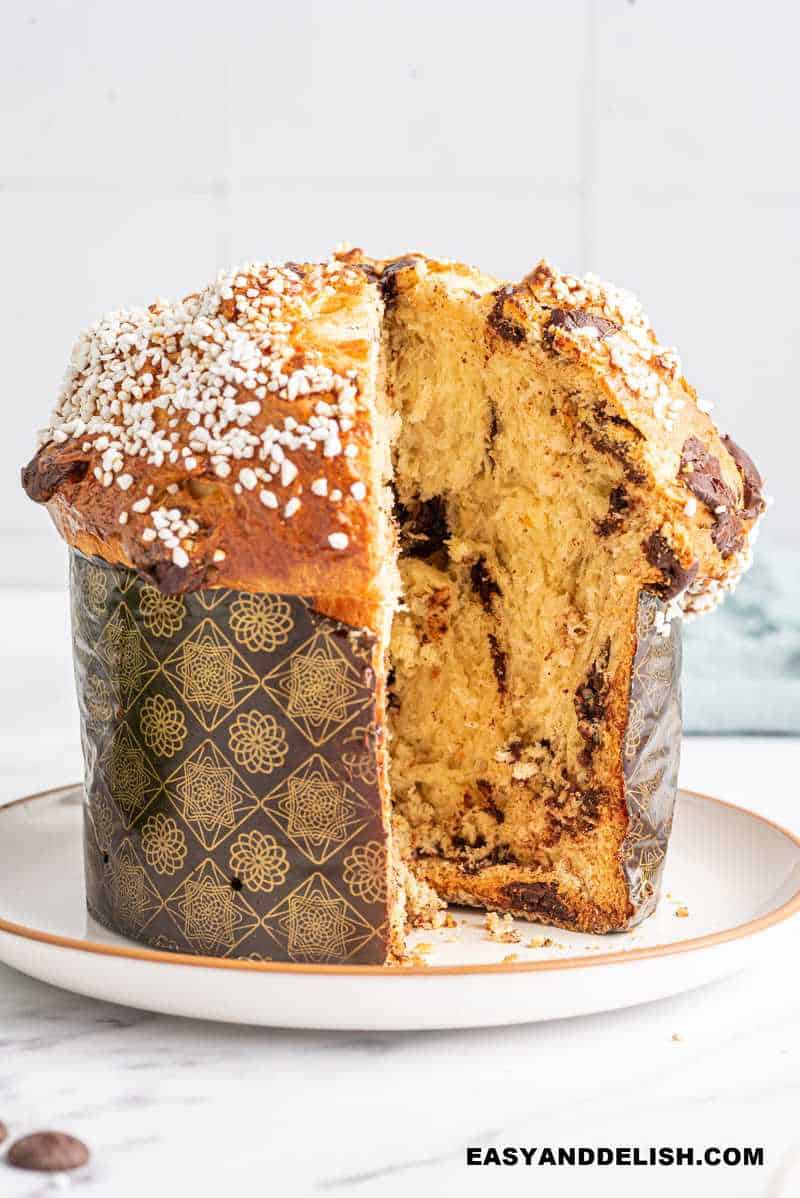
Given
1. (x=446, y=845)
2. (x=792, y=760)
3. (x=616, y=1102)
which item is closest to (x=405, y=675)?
(x=446, y=845)

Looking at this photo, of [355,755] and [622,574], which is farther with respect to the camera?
[622,574]

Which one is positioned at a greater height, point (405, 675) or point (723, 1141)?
point (405, 675)

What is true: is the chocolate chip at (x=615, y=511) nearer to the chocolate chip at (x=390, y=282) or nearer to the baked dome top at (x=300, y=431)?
the baked dome top at (x=300, y=431)

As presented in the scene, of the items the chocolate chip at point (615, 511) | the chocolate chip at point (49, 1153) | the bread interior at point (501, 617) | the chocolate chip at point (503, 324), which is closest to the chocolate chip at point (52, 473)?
the bread interior at point (501, 617)

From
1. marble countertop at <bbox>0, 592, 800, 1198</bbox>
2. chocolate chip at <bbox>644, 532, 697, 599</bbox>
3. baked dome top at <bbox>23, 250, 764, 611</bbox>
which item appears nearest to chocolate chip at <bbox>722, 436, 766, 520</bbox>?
baked dome top at <bbox>23, 250, 764, 611</bbox>

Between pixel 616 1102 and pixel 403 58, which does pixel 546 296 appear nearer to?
pixel 616 1102

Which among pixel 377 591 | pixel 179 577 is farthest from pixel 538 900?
pixel 179 577

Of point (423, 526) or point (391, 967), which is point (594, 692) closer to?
point (423, 526)
